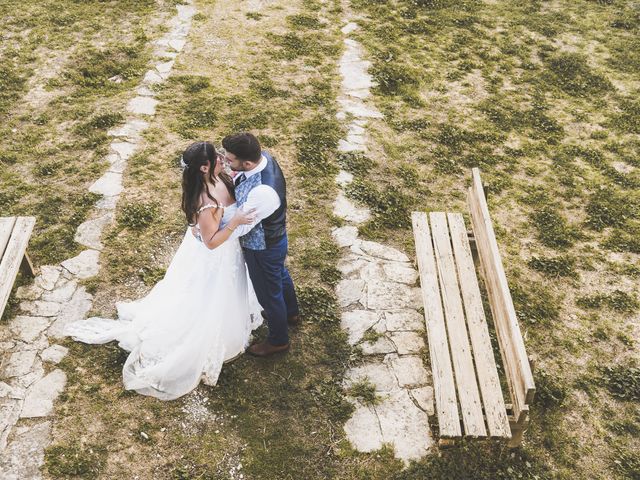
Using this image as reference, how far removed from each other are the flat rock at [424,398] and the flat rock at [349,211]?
8.30 feet

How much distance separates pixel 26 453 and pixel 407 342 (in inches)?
143

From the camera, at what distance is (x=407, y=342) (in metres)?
5.86

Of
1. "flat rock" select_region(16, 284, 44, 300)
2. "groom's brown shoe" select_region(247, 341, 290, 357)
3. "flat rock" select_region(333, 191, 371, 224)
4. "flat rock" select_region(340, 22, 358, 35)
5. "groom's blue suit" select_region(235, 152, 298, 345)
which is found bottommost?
"flat rock" select_region(333, 191, 371, 224)

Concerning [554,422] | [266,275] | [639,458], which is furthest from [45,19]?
[639,458]

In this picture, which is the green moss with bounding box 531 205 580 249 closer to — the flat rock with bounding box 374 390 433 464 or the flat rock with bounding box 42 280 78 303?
the flat rock with bounding box 374 390 433 464

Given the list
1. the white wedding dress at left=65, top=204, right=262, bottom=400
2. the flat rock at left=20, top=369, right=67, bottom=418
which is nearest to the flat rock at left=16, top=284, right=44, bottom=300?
the flat rock at left=20, top=369, right=67, bottom=418

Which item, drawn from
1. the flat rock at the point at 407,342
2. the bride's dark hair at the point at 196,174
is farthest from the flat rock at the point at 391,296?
the bride's dark hair at the point at 196,174

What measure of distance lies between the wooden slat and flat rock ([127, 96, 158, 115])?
17.2 feet

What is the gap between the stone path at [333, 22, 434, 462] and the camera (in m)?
5.07

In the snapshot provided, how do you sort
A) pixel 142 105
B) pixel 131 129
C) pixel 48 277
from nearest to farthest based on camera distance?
pixel 48 277, pixel 131 129, pixel 142 105

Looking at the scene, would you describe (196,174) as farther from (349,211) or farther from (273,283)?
(349,211)

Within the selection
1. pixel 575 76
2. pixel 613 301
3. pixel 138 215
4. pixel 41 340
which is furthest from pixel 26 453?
pixel 575 76

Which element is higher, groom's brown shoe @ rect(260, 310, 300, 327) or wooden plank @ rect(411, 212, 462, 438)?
wooden plank @ rect(411, 212, 462, 438)

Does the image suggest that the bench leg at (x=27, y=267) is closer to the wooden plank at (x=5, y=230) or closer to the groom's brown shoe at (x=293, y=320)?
the wooden plank at (x=5, y=230)
